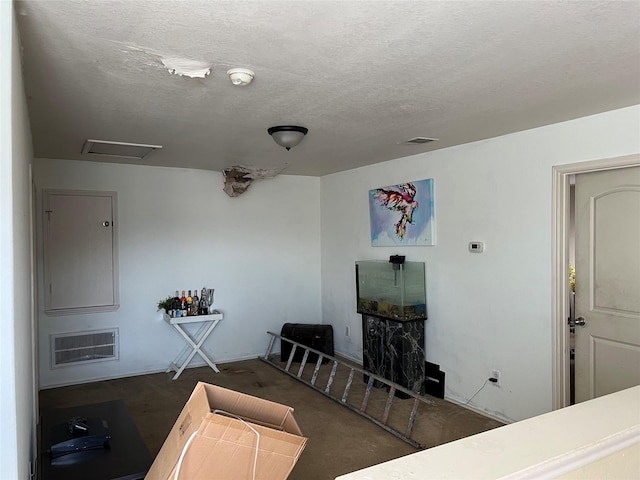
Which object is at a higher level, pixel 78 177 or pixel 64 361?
pixel 78 177

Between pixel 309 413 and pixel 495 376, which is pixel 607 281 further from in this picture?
pixel 309 413

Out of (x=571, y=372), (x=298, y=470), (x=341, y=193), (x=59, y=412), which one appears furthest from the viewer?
(x=341, y=193)

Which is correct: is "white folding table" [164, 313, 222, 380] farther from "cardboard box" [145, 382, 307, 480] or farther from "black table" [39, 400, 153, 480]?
"cardboard box" [145, 382, 307, 480]

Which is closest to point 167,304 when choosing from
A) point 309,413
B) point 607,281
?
point 309,413

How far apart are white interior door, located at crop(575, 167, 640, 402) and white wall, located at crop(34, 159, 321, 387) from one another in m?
3.31

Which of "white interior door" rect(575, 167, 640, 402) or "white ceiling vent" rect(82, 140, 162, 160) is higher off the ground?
"white ceiling vent" rect(82, 140, 162, 160)

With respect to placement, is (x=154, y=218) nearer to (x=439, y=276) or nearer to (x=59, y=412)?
(x=59, y=412)

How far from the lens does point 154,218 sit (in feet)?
16.2

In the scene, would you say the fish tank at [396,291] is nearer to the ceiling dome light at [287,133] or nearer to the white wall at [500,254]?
the white wall at [500,254]

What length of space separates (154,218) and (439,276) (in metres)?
3.00

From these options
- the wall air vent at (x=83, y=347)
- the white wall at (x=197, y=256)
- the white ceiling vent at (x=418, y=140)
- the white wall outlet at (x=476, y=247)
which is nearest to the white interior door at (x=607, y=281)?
the white wall outlet at (x=476, y=247)

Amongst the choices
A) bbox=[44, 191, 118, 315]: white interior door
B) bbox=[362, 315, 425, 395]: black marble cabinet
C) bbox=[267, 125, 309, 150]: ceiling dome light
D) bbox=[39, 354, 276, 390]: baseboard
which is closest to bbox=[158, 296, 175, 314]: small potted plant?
bbox=[44, 191, 118, 315]: white interior door

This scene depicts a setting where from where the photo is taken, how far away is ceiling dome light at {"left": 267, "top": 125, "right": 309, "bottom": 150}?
3186mm

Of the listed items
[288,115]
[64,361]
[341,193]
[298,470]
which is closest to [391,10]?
[288,115]
